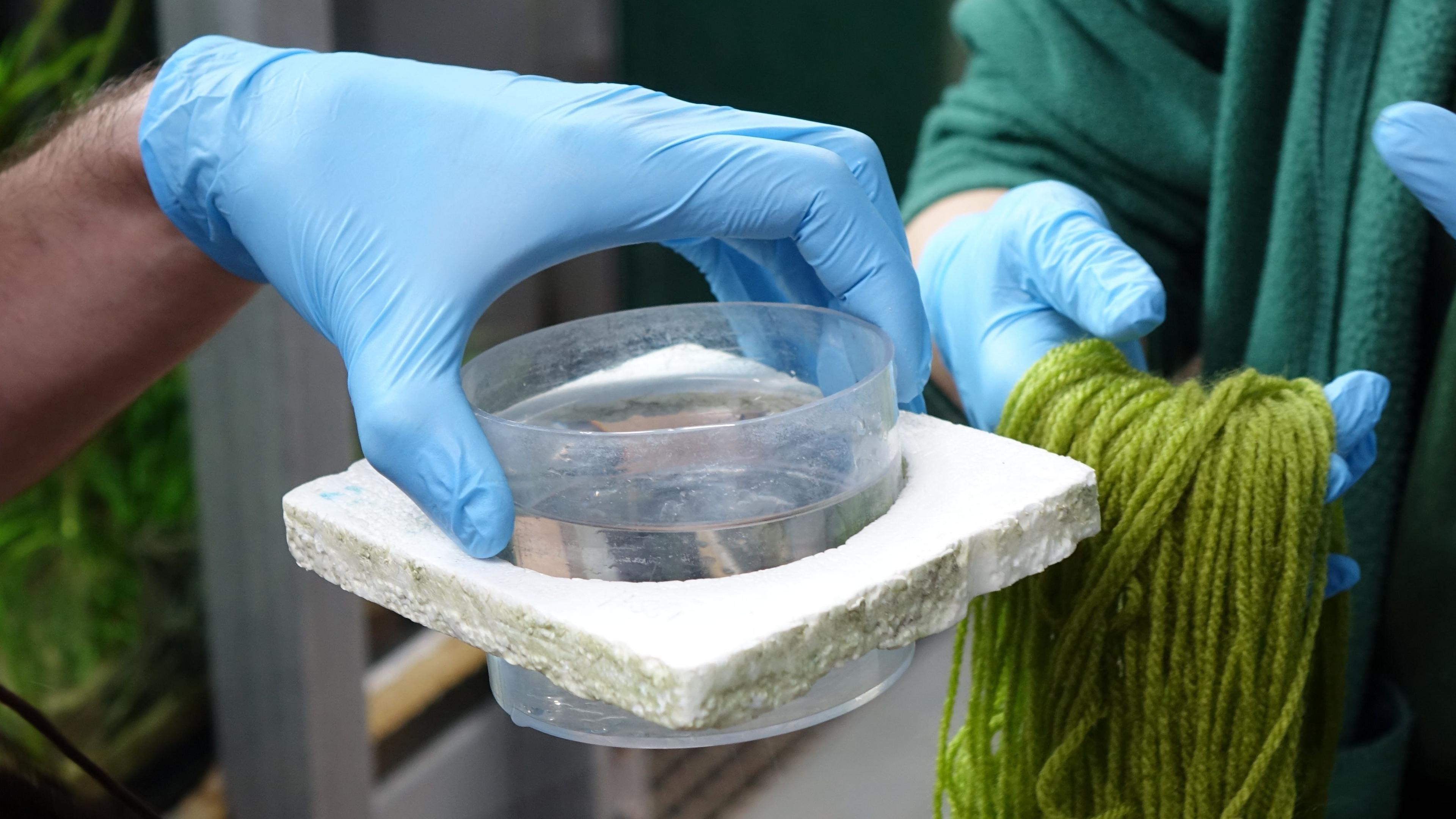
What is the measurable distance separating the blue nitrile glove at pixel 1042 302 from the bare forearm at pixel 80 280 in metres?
0.61

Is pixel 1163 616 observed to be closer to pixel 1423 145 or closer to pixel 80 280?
pixel 1423 145

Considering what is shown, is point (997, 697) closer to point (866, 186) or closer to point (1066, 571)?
point (1066, 571)

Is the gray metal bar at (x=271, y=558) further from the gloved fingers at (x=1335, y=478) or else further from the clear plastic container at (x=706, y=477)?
the gloved fingers at (x=1335, y=478)

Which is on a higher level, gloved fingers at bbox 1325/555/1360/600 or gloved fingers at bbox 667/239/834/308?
gloved fingers at bbox 667/239/834/308

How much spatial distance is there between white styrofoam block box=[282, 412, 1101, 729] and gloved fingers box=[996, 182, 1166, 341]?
5.2 inches

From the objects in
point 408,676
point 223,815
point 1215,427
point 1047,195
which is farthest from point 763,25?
point 223,815

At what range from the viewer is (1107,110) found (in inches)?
39.1

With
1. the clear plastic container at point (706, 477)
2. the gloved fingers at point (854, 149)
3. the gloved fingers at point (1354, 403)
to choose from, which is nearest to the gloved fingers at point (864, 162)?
the gloved fingers at point (854, 149)

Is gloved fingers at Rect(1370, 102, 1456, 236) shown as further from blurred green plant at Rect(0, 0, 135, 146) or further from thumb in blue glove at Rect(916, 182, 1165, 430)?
blurred green plant at Rect(0, 0, 135, 146)

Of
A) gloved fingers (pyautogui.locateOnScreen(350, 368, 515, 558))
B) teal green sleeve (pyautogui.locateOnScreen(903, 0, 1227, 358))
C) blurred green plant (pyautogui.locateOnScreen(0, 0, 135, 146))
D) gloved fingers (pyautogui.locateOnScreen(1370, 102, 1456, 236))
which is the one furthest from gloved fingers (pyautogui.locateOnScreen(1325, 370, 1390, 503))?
blurred green plant (pyautogui.locateOnScreen(0, 0, 135, 146))

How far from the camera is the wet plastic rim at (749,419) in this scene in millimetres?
522

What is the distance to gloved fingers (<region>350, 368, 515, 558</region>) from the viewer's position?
544 millimetres

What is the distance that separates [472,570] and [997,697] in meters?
0.36

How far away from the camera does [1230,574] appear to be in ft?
2.02
